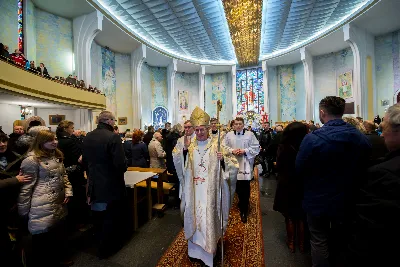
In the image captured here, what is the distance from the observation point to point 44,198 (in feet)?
7.27

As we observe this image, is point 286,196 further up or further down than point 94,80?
further down

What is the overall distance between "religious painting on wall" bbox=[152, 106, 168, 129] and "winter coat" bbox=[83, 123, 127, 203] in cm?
1623

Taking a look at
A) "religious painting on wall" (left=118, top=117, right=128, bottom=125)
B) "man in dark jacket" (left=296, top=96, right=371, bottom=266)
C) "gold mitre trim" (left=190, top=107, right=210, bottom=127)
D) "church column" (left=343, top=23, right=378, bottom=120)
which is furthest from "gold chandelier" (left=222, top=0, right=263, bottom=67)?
"man in dark jacket" (left=296, top=96, right=371, bottom=266)

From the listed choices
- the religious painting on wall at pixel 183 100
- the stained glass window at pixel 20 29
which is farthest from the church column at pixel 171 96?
the stained glass window at pixel 20 29

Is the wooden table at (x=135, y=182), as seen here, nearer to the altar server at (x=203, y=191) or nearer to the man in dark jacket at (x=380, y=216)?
the altar server at (x=203, y=191)

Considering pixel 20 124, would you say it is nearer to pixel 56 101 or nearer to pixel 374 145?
pixel 56 101

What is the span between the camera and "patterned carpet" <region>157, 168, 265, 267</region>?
254cm

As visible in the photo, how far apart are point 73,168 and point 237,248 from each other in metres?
2.71

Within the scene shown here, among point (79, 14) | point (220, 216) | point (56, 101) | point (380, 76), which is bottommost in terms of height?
point (220, 216)

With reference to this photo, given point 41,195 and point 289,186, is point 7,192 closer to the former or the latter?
point 41,195

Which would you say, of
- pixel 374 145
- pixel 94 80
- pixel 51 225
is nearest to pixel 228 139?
pixel 374 145

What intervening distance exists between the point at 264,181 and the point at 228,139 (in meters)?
2.88

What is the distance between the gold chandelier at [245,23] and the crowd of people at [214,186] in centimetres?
921

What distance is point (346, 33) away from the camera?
484 inches
